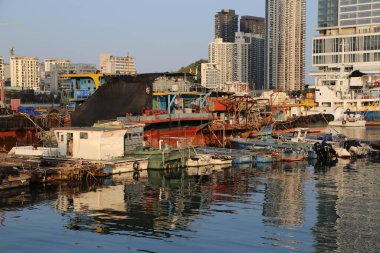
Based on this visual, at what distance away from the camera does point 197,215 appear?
2953 centimetres

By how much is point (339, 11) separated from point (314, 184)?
409 feet

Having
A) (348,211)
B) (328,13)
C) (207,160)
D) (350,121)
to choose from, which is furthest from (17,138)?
(328,13)

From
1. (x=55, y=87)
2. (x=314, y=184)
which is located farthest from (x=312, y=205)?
(x=55, y=87)

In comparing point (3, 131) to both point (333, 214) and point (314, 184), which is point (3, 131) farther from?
point (333, 214)

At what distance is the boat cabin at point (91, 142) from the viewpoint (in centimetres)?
4175

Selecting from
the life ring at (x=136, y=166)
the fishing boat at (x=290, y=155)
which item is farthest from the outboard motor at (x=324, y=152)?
the life ring at (x=136, y=166)

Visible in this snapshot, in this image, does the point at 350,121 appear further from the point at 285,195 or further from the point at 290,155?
the point at 285,195

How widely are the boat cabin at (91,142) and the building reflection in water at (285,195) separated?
1172 cm

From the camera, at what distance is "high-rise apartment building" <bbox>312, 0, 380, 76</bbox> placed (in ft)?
474

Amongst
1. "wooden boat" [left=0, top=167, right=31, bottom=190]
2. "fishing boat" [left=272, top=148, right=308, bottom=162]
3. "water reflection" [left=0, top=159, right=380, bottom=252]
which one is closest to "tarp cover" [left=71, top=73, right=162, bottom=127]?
"water reflection" [left=0, top=159, right=380, bottom=252]

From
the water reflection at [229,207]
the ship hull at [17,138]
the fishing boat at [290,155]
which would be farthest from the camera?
the fishing boat at [290,155]

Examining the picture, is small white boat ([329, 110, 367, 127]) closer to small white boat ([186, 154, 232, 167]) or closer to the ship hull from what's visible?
small white boat ([186, 154, 232, 167])

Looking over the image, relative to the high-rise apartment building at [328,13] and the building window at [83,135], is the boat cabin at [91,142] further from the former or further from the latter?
the high-rise apartment building at [328,13]

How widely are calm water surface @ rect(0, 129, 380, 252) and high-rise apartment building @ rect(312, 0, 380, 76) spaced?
350 ft
